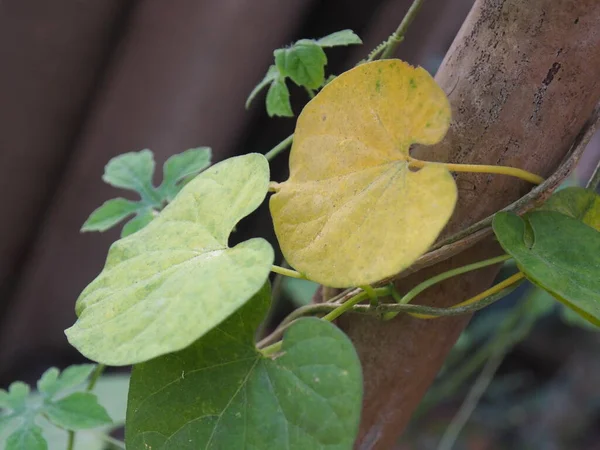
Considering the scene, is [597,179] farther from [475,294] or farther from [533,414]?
[533,414]

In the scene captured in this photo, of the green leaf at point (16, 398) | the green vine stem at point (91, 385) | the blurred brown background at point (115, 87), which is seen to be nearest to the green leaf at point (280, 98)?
the green vine stem at point (91, 385)

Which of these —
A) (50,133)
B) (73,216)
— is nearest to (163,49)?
(50,133)

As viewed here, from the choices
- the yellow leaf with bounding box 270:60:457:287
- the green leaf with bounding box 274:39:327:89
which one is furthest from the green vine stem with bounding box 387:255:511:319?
the green leaf with bounding box 274:39:327:89

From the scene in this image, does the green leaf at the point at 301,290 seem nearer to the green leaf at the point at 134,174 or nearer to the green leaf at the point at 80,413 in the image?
the green leaf at the point at 134,174

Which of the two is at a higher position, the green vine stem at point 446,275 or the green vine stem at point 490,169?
the green vine stem at point 490,169

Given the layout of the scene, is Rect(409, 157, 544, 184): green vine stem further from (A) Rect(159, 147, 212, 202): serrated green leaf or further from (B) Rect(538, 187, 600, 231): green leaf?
(A) Rect(159, 147, 212, 202): serrated green leaf

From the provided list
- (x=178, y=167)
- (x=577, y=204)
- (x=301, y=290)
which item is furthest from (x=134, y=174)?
(x=301, y=290)
